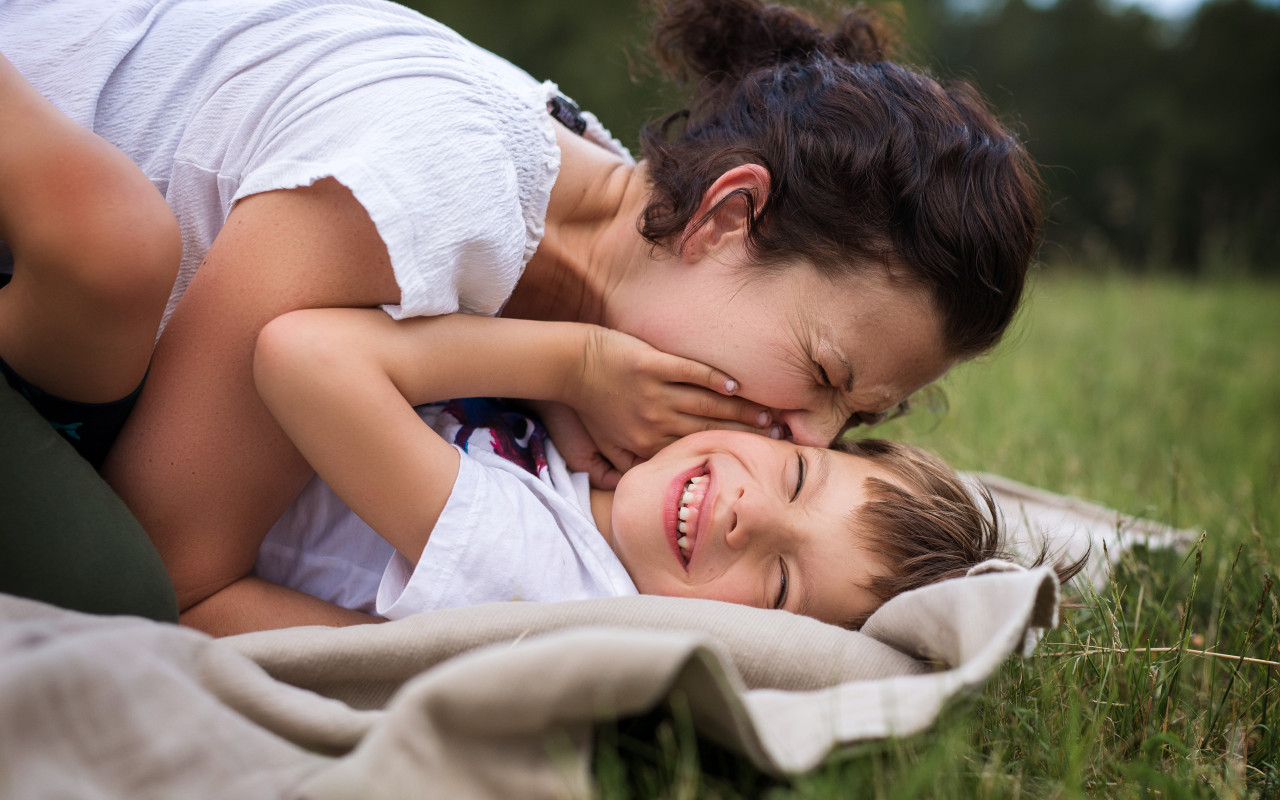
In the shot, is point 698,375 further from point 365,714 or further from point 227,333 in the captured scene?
point 365,714

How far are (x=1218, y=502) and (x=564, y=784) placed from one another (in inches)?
105

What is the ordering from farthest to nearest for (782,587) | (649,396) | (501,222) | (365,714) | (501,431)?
(501,431) → (649,396) → (782,587) → (501,222) → (365,714)

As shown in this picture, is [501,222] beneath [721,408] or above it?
above

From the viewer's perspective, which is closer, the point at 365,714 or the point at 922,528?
the point at 365,714

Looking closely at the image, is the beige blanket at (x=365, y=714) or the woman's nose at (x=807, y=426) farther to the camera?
the woman's nose at (x=807, y=426)

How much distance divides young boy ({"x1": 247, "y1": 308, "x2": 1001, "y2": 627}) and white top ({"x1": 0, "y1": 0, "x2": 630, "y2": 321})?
0.54ft

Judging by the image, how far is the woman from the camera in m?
1.66

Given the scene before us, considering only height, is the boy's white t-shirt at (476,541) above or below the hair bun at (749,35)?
below

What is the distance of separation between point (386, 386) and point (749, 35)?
1.57 metres

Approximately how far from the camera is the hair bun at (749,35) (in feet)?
8.34

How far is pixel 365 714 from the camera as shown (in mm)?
1192

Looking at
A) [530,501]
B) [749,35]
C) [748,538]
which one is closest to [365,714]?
[530,501]

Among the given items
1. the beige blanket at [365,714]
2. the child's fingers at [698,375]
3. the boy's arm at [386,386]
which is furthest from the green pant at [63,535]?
the child's fingers at [698,375]

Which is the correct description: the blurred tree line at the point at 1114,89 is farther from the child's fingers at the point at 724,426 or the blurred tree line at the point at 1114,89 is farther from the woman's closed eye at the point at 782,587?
the woman's closed eye at the point at 782,587
